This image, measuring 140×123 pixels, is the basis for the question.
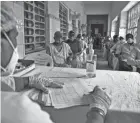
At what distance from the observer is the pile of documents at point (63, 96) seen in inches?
34.6

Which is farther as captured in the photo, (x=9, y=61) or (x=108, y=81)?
(x=108, y=81)

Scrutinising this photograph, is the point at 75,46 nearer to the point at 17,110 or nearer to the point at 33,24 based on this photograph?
the point at 33,24

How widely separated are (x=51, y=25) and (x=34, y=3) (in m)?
0.92

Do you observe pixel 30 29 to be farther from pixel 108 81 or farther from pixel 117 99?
pixel 117 99

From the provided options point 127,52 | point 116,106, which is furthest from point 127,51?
point 116,106

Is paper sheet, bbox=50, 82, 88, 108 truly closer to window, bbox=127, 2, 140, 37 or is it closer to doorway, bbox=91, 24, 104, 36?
window, bbox=127, 2, 140, 37

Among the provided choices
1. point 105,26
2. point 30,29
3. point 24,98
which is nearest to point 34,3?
point 30,29

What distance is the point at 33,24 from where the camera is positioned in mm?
3199

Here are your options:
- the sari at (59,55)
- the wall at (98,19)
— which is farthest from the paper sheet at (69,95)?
the wall at (98,19)

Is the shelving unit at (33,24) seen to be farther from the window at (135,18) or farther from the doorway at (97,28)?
the doorway at (97,28)

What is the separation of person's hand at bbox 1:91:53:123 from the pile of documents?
37 cm

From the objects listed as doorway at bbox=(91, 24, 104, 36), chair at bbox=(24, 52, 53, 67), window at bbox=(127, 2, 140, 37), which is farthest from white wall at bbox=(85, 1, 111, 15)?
chair at bbox=(24, 52, 53, 67)

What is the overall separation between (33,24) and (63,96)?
2534 mm

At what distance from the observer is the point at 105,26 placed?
1512 cm
